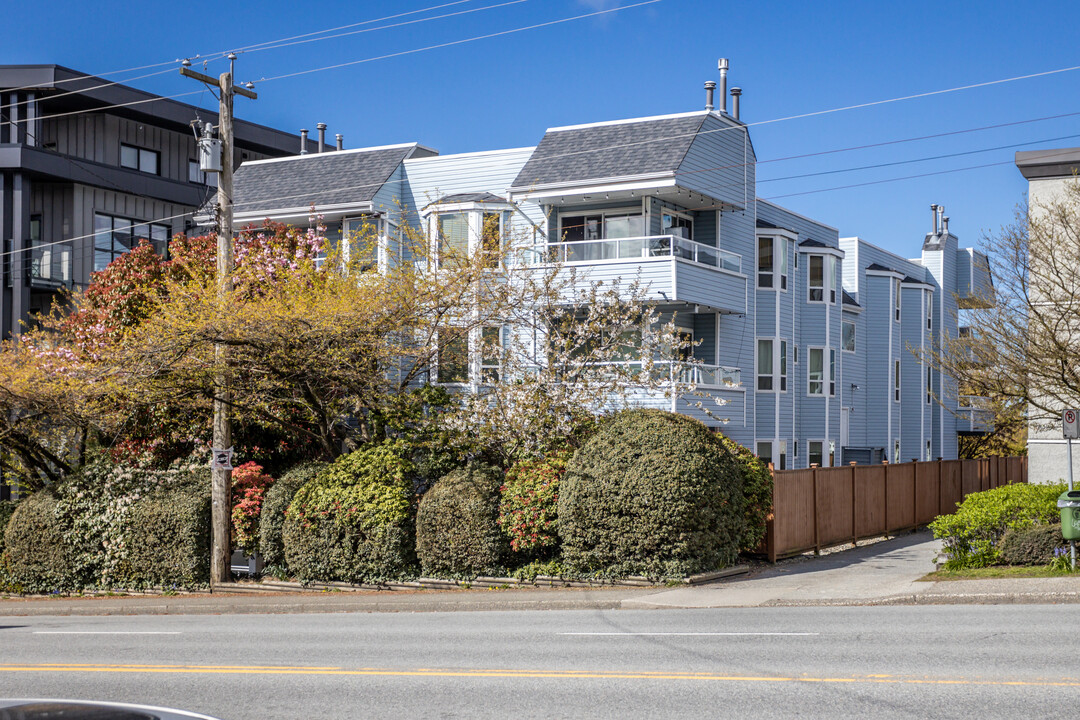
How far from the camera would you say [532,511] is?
16.6m

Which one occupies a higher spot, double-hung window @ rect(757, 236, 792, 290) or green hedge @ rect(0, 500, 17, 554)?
double-hung window @ rect(757, 236, 792, 290)

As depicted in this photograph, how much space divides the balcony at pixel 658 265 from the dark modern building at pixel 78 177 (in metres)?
14.5

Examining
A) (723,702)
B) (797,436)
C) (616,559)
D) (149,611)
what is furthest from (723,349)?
(723,702)

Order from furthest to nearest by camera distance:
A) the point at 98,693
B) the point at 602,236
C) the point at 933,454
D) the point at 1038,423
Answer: the point at 933,454 → the point at 602,236 → the point at 1038,423 → the point at 98,693

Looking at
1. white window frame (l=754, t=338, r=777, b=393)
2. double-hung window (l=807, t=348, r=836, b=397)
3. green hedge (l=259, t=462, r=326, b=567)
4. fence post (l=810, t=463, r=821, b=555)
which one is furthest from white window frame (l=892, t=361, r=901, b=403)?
green hedge (l=259, t=462, r=326, b=567)

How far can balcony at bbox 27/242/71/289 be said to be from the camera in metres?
32.7

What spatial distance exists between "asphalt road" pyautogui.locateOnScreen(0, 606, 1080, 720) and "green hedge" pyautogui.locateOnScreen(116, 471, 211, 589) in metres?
4.76

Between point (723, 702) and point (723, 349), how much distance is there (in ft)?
75.1

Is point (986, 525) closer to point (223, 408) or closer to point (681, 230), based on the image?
point (223, 408)

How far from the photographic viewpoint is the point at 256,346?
18141 mm

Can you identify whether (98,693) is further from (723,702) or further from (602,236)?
(602,236)

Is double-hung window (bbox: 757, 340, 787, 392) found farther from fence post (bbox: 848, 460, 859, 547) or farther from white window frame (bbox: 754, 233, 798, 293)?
fence post (bbox: 848, 460, 859, 547)

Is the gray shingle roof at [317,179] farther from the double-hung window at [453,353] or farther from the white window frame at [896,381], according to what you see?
the white window frame at [896,381]

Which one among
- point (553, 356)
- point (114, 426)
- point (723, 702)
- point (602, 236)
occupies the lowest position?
point (723, 702)
